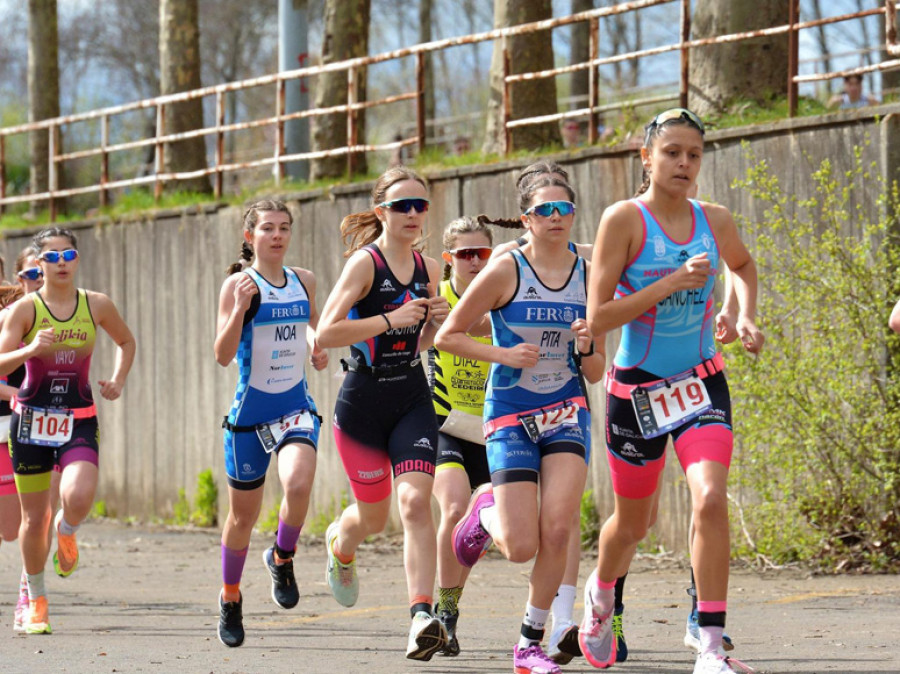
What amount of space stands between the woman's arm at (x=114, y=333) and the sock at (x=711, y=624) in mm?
4356

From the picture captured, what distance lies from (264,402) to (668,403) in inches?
104

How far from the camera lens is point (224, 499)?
53.4 feet

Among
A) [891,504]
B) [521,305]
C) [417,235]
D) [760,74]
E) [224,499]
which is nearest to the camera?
[521,305]

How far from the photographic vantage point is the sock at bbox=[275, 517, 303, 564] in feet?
27.2

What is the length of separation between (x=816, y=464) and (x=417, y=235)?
3.93 meters

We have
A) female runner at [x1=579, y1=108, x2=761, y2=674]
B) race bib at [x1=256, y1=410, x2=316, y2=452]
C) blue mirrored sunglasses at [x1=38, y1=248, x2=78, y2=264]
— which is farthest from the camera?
blue mirrored sunglasses at [x1=38, y1=248, x2=78, y2=264]

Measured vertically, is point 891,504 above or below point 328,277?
below

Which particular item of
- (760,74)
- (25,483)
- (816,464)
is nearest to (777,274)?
(816,464)

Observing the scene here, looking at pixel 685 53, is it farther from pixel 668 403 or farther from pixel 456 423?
pixel 668 403

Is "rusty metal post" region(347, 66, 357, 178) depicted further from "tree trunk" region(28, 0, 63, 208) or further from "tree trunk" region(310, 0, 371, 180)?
"tree trunk" region(28, 0, 63, 208)

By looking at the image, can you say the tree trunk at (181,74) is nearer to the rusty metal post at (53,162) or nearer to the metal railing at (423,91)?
the metal railing at (423,91)

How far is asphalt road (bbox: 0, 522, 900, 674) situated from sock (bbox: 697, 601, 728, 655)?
861mm

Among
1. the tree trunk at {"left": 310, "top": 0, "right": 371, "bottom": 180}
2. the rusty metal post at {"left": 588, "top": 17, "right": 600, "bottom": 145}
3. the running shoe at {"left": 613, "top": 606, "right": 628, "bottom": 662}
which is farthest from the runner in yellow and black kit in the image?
the tree trunk at {"left": 310, "top": 0, "right": 371, "bottom": 180}

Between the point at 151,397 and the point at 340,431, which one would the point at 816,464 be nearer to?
the point at 340,431
